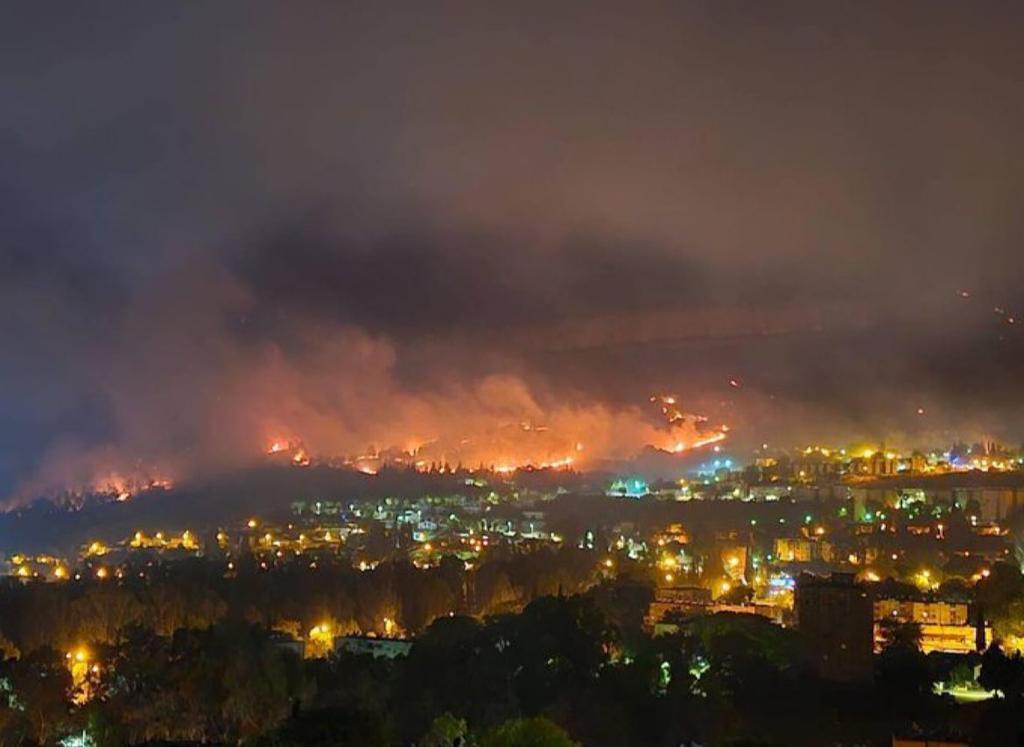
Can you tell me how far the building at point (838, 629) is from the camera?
14523mm

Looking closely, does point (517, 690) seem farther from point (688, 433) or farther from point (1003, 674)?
point (688, 433)

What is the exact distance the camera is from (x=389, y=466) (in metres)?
46.1

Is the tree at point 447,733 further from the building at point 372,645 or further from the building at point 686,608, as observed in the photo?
the building at point 686,608

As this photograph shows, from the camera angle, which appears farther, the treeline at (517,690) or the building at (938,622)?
the building at (938,622)

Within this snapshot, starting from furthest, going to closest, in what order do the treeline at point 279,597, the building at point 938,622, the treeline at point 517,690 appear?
1. the treeline at point 279,597
2. the building at point 938,622
3. the treeline at point 517,690

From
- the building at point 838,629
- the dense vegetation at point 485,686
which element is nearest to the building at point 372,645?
the dense vegetation at point 485,686

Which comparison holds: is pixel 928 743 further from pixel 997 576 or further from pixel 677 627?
pixel 997 576

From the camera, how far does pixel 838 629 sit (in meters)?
14.9

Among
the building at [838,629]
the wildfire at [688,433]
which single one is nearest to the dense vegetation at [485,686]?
the building at [838,629]

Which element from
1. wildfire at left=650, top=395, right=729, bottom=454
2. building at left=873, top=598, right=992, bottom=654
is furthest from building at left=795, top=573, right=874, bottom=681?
wildfire at left=650, top=395, right=729, bottom=454

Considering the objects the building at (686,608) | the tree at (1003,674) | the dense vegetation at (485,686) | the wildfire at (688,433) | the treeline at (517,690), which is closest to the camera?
the dense vegetation at (485,686)

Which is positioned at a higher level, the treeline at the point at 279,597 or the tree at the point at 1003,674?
the treeline at the point at 279,597

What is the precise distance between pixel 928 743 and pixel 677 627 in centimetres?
665

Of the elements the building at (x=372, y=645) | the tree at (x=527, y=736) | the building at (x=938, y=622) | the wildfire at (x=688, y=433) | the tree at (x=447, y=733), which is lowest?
the tree at (x=447, y=733)
